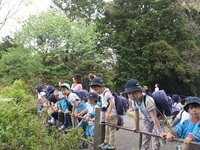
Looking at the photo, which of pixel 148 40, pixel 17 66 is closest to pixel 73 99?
pixel 17 66

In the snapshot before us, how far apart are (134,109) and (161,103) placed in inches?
17.2

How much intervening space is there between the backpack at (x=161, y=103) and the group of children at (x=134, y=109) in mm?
135

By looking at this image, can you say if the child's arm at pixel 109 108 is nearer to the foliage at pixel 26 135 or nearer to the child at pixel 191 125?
the foliage at pixel 26 135

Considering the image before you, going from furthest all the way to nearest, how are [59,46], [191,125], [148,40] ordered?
[148,40] → [59,46] → [191,125]

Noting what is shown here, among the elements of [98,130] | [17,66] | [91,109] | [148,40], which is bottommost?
[98,130]

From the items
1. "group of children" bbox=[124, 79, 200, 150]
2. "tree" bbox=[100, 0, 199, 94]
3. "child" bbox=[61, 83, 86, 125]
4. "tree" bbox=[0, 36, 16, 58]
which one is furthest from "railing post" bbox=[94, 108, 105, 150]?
"tree" bbox=[100, 0, 199, 94]

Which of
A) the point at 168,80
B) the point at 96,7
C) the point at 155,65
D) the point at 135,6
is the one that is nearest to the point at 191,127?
the point at 155,65

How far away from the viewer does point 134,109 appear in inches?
191

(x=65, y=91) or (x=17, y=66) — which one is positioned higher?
(x=17, y=66)

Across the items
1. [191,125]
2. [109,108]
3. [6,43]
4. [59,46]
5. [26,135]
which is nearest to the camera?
[191,125]

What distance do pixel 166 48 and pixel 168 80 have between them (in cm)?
379

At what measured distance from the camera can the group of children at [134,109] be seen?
154 inches

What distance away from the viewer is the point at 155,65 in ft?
102

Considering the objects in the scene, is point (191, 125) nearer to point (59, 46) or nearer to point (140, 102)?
point (140, 102)
